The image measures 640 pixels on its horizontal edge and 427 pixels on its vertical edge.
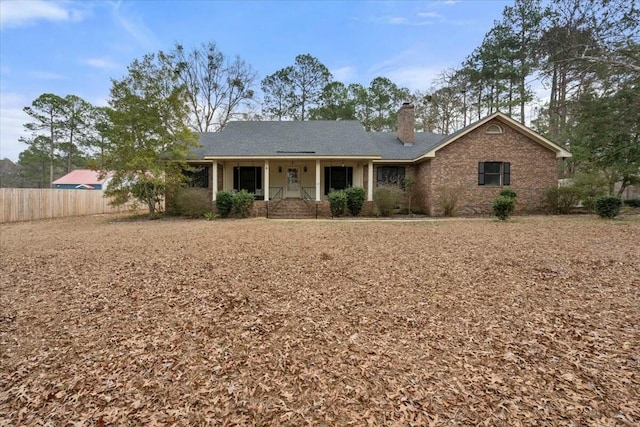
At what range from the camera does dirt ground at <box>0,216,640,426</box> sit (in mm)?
2199

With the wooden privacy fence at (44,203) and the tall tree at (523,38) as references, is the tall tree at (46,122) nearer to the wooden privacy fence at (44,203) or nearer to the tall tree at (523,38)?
the wooden privacy fence at (44,203)

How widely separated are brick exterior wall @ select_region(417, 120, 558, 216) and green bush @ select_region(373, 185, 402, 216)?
1770 mm

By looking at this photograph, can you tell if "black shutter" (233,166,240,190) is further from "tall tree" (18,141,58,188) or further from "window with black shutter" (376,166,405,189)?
"tall tree" (18,141,58,188)

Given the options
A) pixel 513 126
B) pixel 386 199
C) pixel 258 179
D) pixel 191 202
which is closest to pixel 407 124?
pixel 513 126

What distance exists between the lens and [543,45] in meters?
19.1

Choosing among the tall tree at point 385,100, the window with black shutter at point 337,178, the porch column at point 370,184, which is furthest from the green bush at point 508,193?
the tall tree at point 385,100

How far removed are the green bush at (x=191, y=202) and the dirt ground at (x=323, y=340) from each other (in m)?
8.66

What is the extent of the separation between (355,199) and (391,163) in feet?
12.1

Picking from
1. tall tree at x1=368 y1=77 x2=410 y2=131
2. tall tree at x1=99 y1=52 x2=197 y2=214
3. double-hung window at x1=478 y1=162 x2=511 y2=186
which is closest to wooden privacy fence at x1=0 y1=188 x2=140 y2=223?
tall tree at x1=99 y1=52 x2=197 y2=214


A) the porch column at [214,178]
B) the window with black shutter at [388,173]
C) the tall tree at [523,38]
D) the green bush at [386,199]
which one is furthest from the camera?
the tall tree at [523,38]

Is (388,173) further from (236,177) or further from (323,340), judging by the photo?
(323,340)

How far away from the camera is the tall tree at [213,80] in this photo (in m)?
27.0

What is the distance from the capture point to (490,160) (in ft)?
50.5

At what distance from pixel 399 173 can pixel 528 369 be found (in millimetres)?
15479
